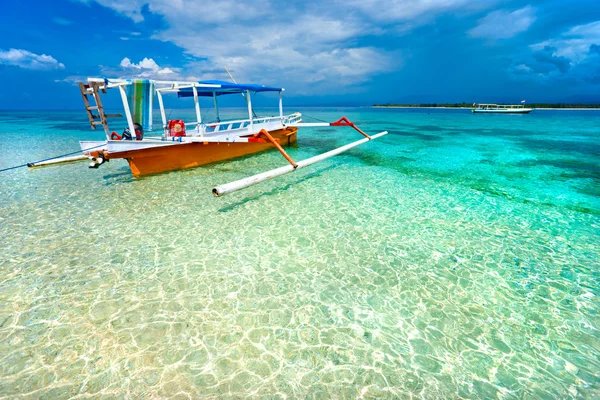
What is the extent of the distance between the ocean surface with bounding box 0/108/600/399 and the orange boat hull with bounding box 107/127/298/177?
2.19 m

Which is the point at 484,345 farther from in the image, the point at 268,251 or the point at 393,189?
the point at 393,189

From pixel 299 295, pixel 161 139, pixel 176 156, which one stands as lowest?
pixel 299 295

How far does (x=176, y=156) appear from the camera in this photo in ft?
38.0

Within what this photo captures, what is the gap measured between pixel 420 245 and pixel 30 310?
728 centimetres

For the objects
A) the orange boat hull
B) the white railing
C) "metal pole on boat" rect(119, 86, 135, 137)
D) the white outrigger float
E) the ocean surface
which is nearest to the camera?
the ocean surface

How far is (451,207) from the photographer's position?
26.4 feet

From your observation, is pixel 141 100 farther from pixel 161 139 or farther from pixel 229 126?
pixel 229 126

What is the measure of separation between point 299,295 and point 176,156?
385 inches

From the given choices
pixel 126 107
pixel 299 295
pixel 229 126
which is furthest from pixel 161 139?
pixel 299 295

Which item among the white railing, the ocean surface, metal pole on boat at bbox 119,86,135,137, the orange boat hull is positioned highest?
metal pole on boat at bbox 119,86,135,137

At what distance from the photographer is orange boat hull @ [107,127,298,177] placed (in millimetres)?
10453

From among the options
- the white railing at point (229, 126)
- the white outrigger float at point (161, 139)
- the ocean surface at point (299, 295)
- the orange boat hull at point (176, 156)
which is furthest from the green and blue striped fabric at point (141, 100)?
the ocean surface at point (299, 295)

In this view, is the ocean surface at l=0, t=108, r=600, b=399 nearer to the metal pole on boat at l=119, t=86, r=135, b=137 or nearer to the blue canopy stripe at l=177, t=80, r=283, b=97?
the metal pole on boat at l=119, t=86, r=135, b=137

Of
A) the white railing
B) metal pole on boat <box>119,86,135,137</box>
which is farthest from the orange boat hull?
metal pole on boat <box>119,86,135,137</box>
